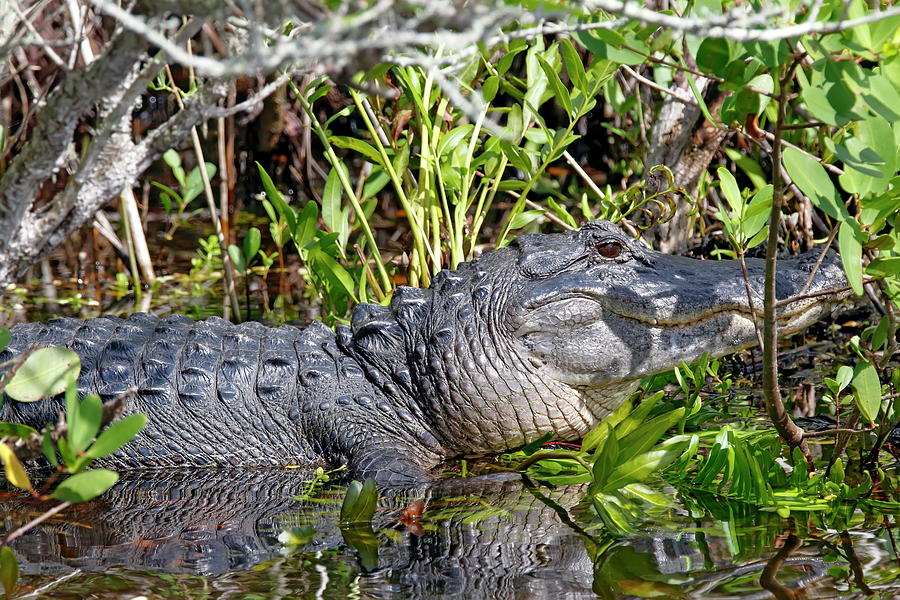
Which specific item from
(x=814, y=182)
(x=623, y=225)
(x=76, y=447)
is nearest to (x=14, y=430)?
(x=76, y=447)

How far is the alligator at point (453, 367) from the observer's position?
12.3 feet

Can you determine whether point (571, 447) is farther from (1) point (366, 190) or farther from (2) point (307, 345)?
(1) point (366, 190)

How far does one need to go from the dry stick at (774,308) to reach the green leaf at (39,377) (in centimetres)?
177

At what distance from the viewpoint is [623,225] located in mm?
4684

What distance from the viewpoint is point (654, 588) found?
8.30ft

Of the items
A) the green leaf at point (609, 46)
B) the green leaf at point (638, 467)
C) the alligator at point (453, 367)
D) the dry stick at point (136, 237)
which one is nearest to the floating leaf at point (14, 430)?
the alligator at point (453, 367)

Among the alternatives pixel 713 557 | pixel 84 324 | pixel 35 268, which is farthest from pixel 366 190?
pixel 35 268

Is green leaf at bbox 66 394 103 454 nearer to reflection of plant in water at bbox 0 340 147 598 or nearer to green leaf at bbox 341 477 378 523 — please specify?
reflection of plant in water at bbox 0 340 147 598

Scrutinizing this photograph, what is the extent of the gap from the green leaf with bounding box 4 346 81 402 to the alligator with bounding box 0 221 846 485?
116 cm

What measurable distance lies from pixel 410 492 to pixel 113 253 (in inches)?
174

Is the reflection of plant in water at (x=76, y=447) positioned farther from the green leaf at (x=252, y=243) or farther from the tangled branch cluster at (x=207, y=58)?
the green leaf at (x=252, y=243)

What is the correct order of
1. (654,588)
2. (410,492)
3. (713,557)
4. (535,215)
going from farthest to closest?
(535,215) < (410,492) < (713,557) < (654,588)

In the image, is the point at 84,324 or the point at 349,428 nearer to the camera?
the point at 349,428

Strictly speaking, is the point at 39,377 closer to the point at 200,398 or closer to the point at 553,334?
the point at 200,398
